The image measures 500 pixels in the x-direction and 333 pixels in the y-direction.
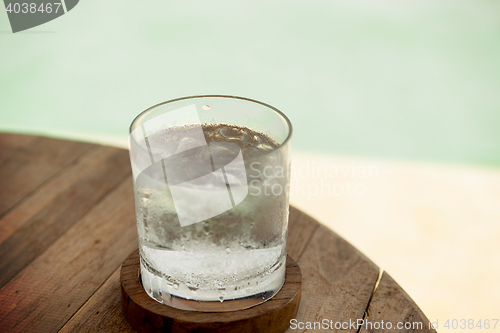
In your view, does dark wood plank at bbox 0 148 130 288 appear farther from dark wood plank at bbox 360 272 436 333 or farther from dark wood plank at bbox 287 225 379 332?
dark wood plank at bbox 360 272 436 333

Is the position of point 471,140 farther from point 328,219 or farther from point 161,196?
point 161,196

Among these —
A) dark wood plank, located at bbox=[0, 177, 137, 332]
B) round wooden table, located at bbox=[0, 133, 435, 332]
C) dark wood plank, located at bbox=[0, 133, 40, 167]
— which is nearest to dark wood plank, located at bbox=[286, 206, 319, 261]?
round wooden table, located at bbox=[0, 133, 435, 332]

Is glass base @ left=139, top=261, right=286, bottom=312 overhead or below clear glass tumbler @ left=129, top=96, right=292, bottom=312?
below

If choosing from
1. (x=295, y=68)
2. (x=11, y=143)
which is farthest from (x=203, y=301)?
(x=295, y=68)

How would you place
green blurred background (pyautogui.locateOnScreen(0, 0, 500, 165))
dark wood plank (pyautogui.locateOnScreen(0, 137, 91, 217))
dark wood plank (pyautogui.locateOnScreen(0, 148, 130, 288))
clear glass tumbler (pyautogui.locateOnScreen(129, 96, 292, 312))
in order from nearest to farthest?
clear glass tumbler (pyautogui.locateOnScreen(129, 96, 292, 312)) < dark wood plank (pyautogui.locateOnScreen(0, 148, 130, 288)) < dark wood plank (pyautogui.locateOnScreen(0, 137, 91, 217)) < green blurred background (pyautogui.locateOnScreen(0, 0, 500, 165))

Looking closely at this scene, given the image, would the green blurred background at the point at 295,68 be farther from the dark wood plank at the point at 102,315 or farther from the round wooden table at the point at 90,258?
the dark wood plank at the point at 102,315

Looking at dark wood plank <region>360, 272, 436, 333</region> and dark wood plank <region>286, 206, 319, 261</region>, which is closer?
dark wood plank <region>360, 272, 436, 333</region>

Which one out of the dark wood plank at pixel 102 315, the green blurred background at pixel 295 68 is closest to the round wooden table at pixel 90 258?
the dark wood plank at pixel 102 315

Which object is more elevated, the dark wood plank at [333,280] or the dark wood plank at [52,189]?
the dark wood plank at [52,189]
